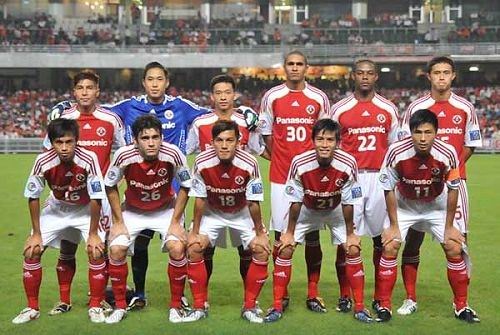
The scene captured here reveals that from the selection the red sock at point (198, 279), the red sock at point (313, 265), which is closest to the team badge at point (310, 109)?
the red sock at point (313, 265)

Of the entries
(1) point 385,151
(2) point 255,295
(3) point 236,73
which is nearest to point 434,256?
(1) point 385,151

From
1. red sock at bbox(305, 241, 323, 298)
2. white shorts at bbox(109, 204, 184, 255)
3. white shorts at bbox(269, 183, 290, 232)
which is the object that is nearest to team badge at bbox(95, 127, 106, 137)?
white shorts at bbox(109, 204, 184, 255)

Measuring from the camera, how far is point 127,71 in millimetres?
39094

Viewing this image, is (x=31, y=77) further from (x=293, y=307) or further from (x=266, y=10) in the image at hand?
(x=293, y=307)

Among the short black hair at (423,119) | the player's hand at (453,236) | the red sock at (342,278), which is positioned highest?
the short black hair at (423,119)

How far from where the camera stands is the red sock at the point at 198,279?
233 inches

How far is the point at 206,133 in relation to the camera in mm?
6551

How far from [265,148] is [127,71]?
3333 centimetres

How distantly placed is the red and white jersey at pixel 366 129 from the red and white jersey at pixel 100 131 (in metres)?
2.00

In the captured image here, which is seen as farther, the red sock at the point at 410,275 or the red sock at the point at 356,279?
the red sock at the point at 410,275

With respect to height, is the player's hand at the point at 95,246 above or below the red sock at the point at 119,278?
above

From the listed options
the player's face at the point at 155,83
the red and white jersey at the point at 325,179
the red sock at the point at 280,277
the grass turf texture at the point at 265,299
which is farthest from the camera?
the player's face at the point at 155,83

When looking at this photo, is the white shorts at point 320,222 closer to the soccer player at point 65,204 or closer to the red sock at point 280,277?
the red sock at point 280,277

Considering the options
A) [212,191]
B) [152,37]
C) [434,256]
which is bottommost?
Answer: [434,256]
